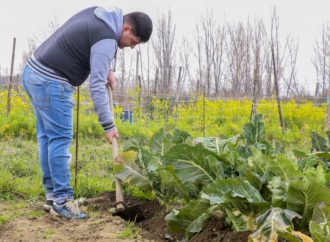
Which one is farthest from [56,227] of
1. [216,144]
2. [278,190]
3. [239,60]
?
[239,60]

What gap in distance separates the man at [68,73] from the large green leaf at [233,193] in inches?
47.3

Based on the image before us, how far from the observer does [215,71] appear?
23.9 meters

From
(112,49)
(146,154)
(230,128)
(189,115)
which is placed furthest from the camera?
(189,115)

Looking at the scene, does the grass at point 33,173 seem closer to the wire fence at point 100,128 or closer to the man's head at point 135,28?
the wire fence at point 100,128

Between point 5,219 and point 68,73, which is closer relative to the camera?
point 5,219

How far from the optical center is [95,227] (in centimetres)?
317

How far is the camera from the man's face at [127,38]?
3455 millimetres

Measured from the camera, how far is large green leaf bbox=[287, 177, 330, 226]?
222cm

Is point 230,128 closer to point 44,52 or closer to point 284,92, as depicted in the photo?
point 44,52

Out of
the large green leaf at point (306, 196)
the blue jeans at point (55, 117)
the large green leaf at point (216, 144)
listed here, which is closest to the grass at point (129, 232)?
the blue jeans at point (55, 117)

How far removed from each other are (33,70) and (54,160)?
0.68 meters

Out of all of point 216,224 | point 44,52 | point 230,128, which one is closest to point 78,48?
point 44,52

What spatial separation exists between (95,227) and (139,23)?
4.85ft

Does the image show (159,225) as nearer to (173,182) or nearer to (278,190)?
(173,182)
